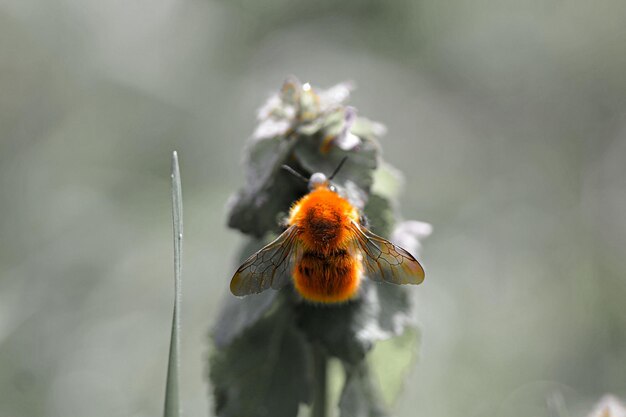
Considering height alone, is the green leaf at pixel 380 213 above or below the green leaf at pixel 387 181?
below

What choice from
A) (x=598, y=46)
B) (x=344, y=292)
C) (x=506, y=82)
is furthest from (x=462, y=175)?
(x=344, y=292)

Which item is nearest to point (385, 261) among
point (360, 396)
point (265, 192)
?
point (265, 192)

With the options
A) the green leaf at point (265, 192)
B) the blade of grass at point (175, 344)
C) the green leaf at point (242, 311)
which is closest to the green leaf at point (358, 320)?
the green leaf at point (242, 311)

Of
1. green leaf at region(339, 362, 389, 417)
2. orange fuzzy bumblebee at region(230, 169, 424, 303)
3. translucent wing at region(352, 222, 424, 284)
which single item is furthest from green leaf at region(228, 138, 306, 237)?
green leaf at region(339, 362, 389, 417)

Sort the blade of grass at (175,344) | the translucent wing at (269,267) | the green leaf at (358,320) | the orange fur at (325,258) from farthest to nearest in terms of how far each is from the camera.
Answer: the green leaf at (358,320) < the orange fur at (325,258) < the translucent wing at (269,267) < the blade of grass at (175,344)

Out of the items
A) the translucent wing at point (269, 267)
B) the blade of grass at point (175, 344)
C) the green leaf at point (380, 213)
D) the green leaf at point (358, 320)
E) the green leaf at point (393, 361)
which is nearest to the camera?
the blade of grass at point (175, 344)

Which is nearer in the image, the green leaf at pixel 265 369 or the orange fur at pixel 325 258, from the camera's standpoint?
the orange fur at pixel 325 258

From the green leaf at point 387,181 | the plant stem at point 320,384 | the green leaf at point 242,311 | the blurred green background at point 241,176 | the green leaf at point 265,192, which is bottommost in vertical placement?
the plant stem at point 320,384

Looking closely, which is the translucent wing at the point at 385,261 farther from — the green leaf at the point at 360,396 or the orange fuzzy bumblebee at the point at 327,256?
the green leaf at the point at 360,396
